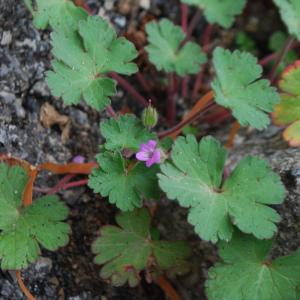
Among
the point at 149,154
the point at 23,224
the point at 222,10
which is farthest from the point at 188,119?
the point at 23,224

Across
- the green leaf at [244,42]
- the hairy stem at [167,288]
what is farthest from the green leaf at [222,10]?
the hairy stem at [167,288]

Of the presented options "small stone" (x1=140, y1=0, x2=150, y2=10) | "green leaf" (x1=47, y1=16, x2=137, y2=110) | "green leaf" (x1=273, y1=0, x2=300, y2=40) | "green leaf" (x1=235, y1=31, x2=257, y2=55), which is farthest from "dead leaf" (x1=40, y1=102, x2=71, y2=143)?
"green leaf" (x1=235, y1=31, x2=257, y2=55)

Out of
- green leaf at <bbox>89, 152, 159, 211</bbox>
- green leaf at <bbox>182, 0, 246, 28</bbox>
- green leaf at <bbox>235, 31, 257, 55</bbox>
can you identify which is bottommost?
green leaf at <bbox>89, 152, 159, 211</bbox>

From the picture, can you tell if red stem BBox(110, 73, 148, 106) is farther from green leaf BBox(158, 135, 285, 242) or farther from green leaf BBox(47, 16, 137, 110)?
green leaf BBox(158, 135, 285, 242)

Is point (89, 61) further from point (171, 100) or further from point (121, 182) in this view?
point (171, 100)

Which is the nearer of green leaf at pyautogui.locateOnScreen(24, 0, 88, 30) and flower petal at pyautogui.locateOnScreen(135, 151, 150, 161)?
flower petal at pyautogui.locateOnScreen(135, 151, 150, 161)

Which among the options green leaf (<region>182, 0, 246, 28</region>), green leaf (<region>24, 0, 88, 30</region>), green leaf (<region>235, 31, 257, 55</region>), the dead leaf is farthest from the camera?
green leaf (<region>235, 31, 257, 55</region>)

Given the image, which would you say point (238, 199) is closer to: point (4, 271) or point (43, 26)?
point (4, 271)
